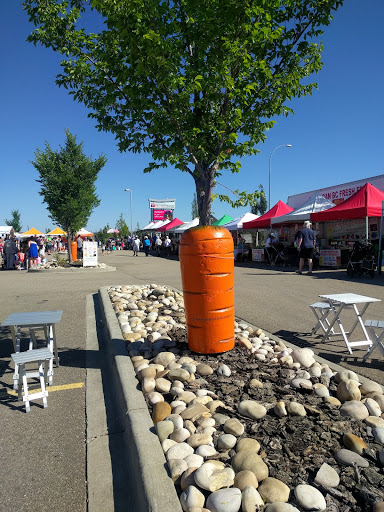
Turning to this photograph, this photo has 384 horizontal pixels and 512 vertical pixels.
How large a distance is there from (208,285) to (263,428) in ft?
4.85

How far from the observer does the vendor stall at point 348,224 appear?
12.7 m

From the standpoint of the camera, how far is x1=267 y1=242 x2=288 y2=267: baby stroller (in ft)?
54.7

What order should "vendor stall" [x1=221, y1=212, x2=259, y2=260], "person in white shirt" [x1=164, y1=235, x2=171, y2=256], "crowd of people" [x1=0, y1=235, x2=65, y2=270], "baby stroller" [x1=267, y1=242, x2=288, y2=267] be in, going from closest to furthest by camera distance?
"baby stroller" [x1=267, y1=242, x2=288, y2=267]
"crowd of people" [x1=0, y1=235, x2=65, y2=270]
"vendor stall" [x1=221, y1=212, x2=259, y2=260]
"person in white shirt" [x1=164, y1=235, x2=171, y2=256]

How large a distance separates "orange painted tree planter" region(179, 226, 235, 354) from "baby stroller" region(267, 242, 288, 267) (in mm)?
13489

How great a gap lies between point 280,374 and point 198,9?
3.82 meters

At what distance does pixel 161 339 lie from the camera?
14.2 feet

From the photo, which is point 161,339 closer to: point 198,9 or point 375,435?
→ point 375,435

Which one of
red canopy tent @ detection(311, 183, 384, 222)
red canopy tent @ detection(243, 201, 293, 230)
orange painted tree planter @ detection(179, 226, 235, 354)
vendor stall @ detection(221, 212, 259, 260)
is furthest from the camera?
vendor stall @ detection(221, 212, 259, 260)

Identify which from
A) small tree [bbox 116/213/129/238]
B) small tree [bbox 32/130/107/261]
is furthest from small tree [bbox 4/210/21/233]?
small tree [bbox 32/130/107/261]

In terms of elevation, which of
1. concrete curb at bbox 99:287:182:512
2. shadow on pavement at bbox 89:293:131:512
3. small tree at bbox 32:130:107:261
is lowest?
shadow on pavement at bbox 89:293:131:512

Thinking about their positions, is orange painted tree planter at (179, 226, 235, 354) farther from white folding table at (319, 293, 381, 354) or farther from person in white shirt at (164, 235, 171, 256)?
person in white shirt at (164, 235, 171, 256)

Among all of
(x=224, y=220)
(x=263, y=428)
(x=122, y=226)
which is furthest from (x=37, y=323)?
(x=122, y=226)

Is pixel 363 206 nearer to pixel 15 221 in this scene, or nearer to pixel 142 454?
pixel 142 454

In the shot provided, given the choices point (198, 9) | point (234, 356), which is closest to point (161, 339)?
point (234, 356)
